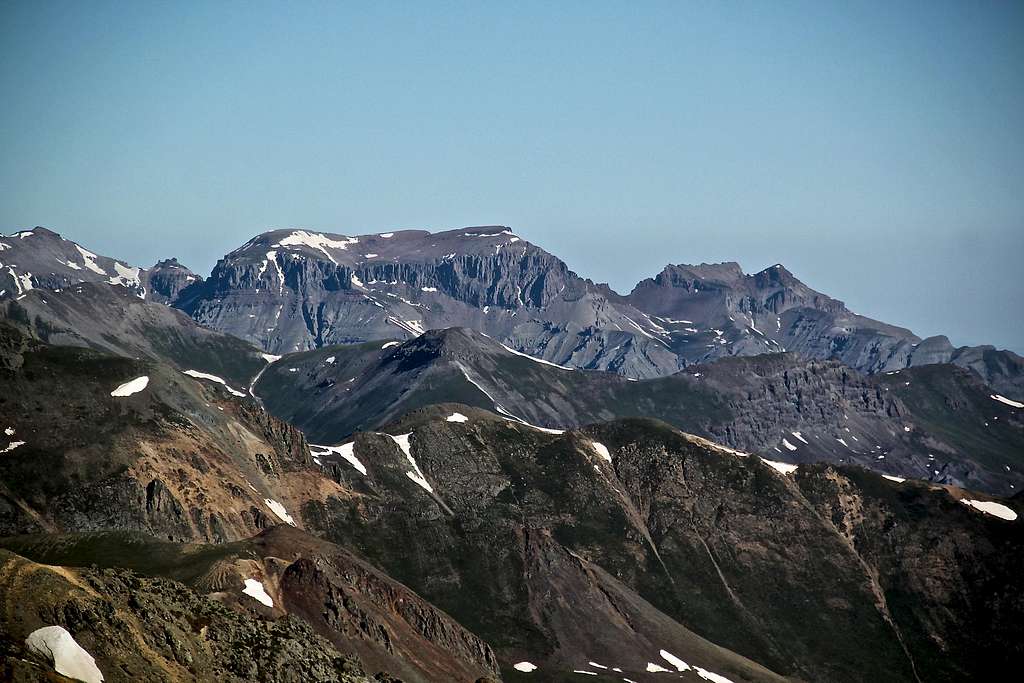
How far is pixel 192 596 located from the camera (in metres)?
168

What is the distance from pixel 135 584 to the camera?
518 feet

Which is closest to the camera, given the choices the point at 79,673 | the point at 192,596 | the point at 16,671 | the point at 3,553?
the point at 16,671

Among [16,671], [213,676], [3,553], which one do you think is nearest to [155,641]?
[213,676]

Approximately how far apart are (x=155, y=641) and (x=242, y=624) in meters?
21.2

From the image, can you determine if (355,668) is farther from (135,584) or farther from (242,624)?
(135,584)

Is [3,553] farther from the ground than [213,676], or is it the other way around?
[3,553]

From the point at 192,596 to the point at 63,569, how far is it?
23294 millimetres

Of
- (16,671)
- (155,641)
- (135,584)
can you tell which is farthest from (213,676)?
(16,671)

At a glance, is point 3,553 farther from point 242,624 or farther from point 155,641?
point 242,624

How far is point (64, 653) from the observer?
5133 inches

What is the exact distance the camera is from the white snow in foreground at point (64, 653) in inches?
5059

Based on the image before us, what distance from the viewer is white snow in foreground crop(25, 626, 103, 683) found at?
128 m

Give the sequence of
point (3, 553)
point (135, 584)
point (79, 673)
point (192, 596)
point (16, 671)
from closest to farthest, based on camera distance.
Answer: point (16, 671) → point (79, 673) → point (3, 553) → point (135, 584) → point (192, 596)

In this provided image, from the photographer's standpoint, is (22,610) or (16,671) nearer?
(16,671)
